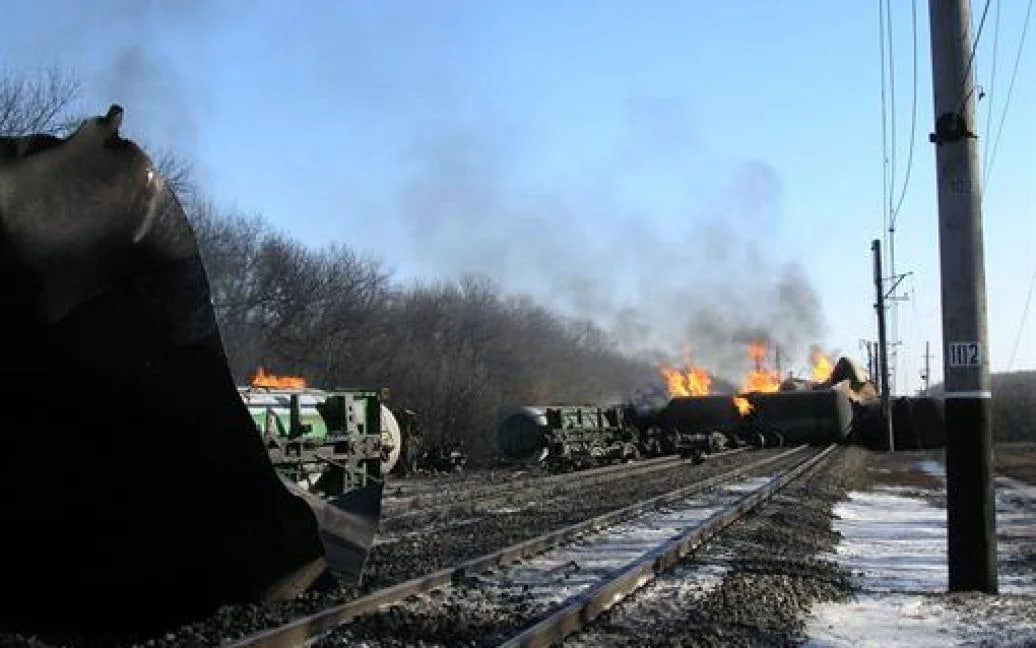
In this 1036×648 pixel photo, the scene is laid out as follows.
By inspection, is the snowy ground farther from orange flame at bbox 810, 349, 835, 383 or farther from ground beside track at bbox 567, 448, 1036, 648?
orange flame at bbox 810, 349, 835, 383

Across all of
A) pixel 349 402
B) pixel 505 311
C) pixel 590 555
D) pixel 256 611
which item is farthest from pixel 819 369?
pixel 256 611

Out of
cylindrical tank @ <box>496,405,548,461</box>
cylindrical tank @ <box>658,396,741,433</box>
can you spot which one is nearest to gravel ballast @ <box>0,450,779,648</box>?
cylindrical tank @ <box>496,405,548,461</box>

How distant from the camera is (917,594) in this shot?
350 inches

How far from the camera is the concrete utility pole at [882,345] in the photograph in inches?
1846

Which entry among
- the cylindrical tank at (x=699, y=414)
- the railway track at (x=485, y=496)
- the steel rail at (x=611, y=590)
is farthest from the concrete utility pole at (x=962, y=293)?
the cylindrical tank at (x=699, y=414)

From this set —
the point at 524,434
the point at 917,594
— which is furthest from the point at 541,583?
the point at 524,434

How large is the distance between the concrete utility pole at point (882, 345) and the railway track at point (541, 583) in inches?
1349

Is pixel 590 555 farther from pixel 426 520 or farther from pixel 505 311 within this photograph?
pixel 505 311

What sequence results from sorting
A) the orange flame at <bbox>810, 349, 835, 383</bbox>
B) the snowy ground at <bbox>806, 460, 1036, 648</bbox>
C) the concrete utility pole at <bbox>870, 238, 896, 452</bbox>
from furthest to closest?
the orange flame at <bbox>810, 349, 835, 383</bbox>
the concrete utility pole at <bbox>870, 238, 896, 452</bbox>
the snowy ground at <bbox>806, 460, 1036, 648</bbox>

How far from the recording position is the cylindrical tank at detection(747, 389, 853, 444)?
4819cm

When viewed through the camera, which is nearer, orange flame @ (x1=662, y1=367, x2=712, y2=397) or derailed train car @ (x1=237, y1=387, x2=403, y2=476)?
derailed train car @ (x1=237, y1=387, x2=403, y2=476)

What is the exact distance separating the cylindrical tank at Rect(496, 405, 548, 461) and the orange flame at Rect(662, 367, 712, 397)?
18.5 metres

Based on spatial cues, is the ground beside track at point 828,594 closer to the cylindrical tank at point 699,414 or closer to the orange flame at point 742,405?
the cylindrical tank at point 699,414

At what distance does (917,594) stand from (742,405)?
4044 cm
